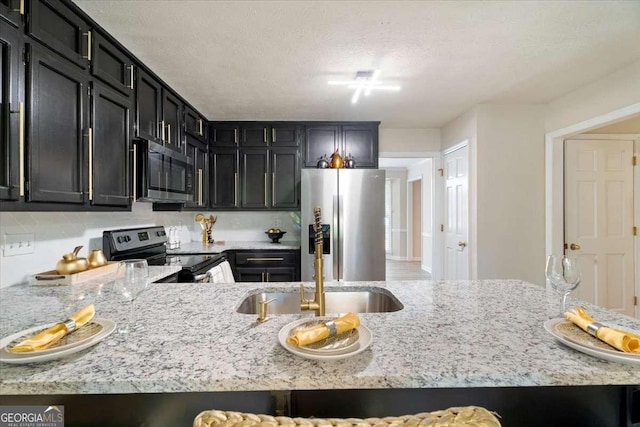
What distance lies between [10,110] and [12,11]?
42cm

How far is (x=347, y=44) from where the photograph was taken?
6.20ft

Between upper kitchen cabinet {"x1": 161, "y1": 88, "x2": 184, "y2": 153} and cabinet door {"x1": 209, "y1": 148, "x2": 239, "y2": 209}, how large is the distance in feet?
2.43

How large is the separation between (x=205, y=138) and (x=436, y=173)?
2954 mm

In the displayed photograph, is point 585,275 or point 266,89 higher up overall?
point 266,89

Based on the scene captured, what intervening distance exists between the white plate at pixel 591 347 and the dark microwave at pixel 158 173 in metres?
2.27

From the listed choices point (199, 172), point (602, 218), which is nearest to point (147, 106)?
point (199, 172)

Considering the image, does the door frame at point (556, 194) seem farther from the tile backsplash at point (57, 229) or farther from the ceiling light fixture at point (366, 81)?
the tile backsplash at point (57, 229)

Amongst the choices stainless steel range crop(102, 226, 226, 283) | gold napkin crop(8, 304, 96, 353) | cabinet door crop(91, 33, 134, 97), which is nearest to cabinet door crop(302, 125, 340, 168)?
stainless steel range crop(102, 226, 226, 283)

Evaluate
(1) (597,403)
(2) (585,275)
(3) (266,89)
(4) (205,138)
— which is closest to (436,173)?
(2) (585,275)

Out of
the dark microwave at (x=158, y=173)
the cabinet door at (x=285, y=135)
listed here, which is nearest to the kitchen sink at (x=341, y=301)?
the dark microwave at (x=158, y=173)

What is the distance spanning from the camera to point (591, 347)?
0.74 m

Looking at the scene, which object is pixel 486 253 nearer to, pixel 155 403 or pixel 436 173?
pixel 436 173

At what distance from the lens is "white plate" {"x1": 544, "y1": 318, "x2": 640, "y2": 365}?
70cm

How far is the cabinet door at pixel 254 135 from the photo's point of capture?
359cm
